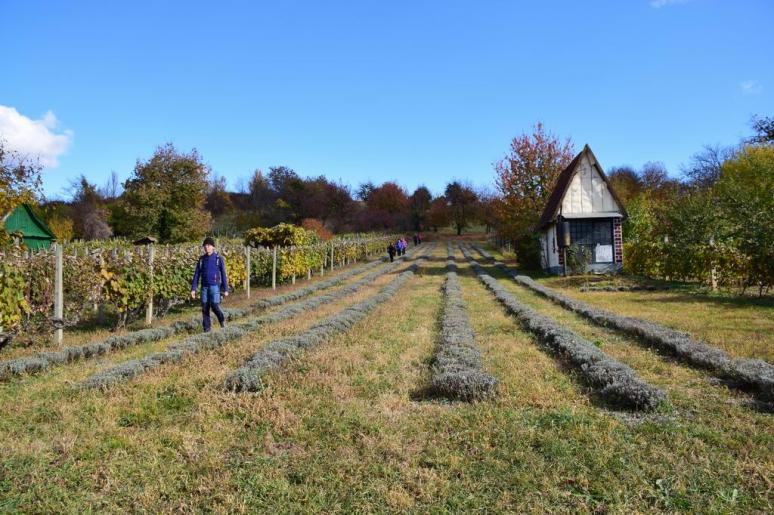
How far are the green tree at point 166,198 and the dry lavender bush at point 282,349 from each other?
108 ft

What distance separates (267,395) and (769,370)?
5731 mm

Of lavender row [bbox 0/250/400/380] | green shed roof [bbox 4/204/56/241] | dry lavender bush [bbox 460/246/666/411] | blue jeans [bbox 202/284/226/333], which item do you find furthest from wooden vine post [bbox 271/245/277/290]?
green shed roof [bbox 4/204/56/241]

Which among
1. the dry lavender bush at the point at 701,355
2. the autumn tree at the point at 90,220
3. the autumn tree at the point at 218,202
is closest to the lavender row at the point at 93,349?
the dry lavender bush at the point at 701,355

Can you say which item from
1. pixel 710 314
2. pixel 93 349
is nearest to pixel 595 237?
pixel 710 314

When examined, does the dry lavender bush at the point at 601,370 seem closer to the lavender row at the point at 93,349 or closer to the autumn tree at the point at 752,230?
the lavender row at the point at 93,349

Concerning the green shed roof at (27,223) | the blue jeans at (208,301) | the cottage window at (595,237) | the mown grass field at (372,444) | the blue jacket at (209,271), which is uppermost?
the green shed roof at (27,223)

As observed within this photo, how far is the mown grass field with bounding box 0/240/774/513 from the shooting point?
3.41 metres

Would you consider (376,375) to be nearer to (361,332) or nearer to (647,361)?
(361,332)

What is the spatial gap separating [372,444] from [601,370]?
312cm

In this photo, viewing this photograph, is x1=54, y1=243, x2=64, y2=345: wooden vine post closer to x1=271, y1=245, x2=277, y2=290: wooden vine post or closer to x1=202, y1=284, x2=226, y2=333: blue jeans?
x1=202, y1=284, x2=226, y2=333: blue jeans

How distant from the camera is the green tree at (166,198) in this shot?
39.4 m

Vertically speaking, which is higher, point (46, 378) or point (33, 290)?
point (33, 290)

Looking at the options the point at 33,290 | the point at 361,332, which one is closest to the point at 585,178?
the point at 361,332

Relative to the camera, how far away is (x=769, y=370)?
18.4 feet
